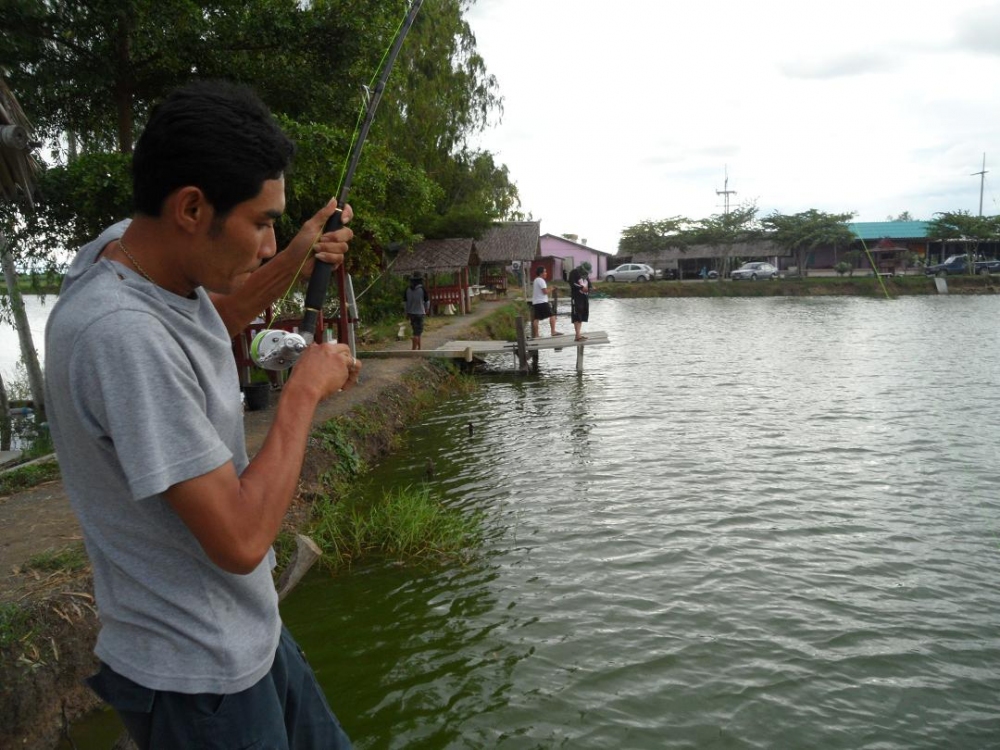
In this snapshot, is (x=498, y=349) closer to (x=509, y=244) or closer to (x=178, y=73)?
(x=178, y=73)

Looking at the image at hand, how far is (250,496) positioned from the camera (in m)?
1.45

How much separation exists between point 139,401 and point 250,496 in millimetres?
264

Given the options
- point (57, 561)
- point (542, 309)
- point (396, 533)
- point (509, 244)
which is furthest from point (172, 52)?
point (509, 244)

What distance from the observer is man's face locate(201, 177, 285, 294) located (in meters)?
1.51

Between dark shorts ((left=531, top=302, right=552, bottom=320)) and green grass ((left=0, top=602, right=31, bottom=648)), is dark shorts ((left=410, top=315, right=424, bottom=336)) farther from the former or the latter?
green grass ((left=0, top=602, right=31, bottom=648))

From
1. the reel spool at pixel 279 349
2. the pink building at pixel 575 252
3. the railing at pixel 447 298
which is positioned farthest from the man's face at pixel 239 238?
the pink building at pixel 575 252

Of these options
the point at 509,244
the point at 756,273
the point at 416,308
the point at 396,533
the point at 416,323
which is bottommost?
the point at 396,533

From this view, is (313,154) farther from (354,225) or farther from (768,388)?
(768,388)

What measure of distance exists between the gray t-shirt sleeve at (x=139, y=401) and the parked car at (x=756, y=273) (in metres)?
51.8

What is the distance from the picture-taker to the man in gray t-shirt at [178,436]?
1345mm

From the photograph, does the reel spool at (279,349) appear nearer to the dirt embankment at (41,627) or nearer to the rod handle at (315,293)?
the rod handle at (315,293)

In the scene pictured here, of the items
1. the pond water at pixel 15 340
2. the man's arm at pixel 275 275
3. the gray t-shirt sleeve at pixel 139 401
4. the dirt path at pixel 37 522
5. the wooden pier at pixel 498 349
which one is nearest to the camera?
the gray t-shirt sleeve at pixel 139 401

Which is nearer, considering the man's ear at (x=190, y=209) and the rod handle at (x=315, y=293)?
the man's ear at (x=190, y=209)

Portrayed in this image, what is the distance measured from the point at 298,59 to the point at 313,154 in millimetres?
1846
